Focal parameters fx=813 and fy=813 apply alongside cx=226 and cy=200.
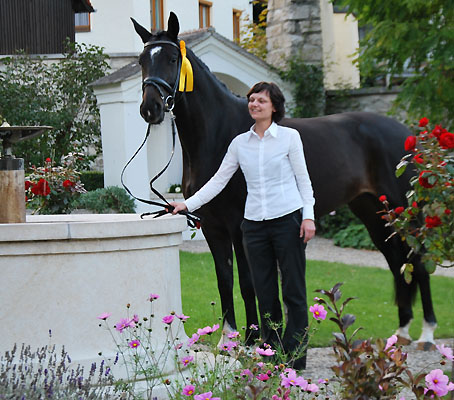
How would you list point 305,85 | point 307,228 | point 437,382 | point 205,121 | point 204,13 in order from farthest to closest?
point 204,13 < point 305,85 < point 205,121 < point 307,228 < point 437,382

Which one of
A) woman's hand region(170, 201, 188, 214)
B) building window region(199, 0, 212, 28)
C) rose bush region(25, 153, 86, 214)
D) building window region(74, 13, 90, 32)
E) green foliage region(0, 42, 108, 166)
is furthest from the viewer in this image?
building window region(199, 0, 212, 28)

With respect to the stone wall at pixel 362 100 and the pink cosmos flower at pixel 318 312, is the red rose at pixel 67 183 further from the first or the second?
the stone wall at pixel 362 100

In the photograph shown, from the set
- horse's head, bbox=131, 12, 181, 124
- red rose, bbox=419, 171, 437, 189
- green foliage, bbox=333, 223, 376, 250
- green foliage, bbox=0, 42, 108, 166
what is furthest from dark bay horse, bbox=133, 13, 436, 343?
green foliage, bbox=0, 42, 108, 166

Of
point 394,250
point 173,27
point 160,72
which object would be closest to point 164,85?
point 160,72

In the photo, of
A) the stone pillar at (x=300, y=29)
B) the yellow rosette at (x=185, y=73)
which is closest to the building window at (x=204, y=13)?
the stone pillar at (x=300, y=29)

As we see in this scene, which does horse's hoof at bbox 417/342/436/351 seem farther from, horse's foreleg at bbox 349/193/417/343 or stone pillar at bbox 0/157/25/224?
stone pillar at bbox 0/157/25/224

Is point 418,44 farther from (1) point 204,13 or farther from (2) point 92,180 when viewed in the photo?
(1) point 204,13

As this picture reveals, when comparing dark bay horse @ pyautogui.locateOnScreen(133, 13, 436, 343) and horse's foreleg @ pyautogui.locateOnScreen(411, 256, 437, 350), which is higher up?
dark bay horse @ pyautogui.locateOnScreen(133, 13, 436, 343)

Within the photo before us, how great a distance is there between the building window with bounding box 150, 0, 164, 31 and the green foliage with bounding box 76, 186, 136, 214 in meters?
10.2

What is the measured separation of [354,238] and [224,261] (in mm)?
8402

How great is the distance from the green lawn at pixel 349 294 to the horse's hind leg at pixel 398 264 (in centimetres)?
14

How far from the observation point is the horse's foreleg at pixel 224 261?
17.3 ft

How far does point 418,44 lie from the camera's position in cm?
1048

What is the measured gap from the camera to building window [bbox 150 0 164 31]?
2198 centimetres
